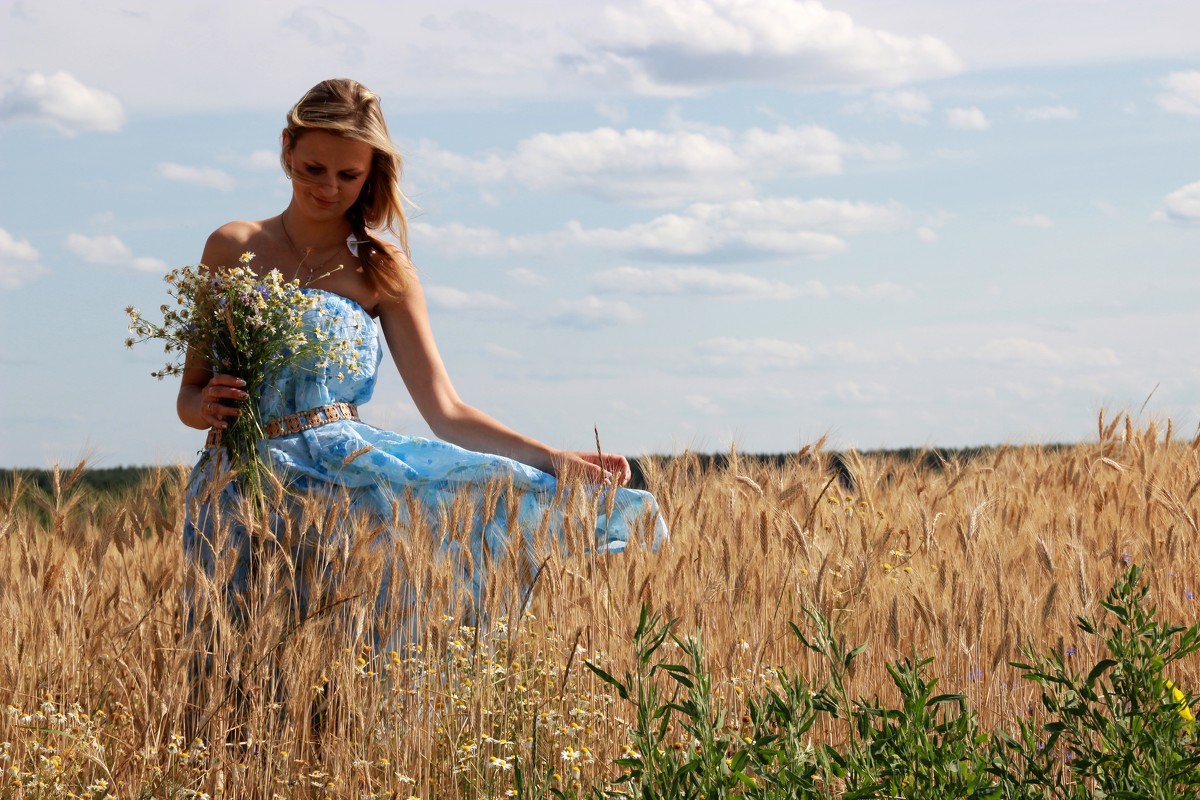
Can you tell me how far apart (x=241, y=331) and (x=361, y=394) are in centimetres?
60

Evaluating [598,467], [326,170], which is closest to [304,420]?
[326,170]

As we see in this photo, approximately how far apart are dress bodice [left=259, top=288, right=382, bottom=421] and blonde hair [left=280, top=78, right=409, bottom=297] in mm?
165

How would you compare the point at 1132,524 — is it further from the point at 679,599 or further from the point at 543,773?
the point at 543,773

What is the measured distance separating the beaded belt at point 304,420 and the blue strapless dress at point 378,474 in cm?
2

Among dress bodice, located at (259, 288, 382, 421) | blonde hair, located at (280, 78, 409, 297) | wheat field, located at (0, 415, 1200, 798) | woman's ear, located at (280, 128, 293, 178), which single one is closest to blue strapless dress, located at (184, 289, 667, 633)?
dress bodice, located at (259, 288, 382, 421)

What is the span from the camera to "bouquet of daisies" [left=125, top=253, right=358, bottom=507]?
8.68 feet

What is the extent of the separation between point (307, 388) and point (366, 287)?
396 millimetres

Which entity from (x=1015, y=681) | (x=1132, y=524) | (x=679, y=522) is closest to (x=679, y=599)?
(x=679, y=522)

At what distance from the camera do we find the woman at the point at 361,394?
284 centimetres

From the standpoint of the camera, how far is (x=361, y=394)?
3.21m

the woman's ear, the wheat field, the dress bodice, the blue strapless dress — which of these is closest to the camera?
the wheat field

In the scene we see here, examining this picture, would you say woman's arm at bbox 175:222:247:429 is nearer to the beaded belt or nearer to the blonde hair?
the beaded belt

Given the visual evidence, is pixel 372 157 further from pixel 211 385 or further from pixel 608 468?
pixel 608 468

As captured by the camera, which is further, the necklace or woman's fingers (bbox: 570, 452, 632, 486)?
the necklace
